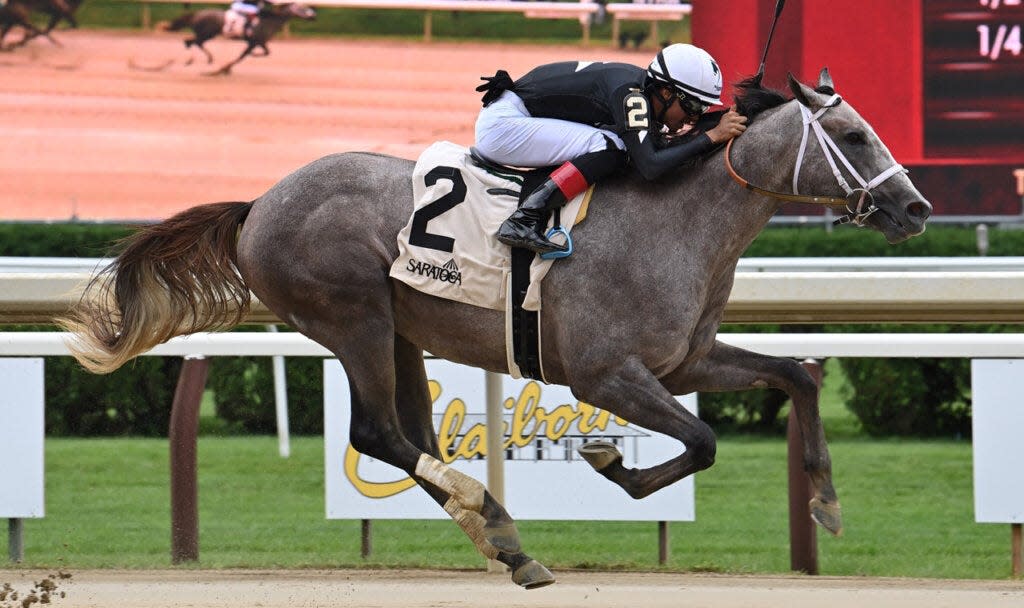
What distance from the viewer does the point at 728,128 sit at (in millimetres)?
4211

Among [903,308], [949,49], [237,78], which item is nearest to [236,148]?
[237,78]

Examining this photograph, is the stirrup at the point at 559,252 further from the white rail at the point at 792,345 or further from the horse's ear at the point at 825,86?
the white rail at the point at 792,345

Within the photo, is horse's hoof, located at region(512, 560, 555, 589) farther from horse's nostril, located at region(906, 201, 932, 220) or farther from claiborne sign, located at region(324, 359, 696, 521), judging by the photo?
horse's nostril, located at region(906, 201, 932, 220)

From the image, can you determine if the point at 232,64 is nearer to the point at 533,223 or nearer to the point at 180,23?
the point at 180,23

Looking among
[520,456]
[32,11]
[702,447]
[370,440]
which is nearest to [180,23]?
[32,11]

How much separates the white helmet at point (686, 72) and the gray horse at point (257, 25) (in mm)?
8553

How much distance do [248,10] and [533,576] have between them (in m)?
8.99

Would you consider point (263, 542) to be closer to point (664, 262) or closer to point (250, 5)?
point (664, 262)

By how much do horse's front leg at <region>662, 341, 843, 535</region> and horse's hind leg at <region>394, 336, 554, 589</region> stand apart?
65 centimetres

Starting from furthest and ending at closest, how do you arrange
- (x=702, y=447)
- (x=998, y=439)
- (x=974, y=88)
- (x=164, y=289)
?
(x=974, y=88)
(x=998, y=439)
(x=164, y=289)
(x=702, y=447)

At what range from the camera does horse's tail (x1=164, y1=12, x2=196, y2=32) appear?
12.5 meters

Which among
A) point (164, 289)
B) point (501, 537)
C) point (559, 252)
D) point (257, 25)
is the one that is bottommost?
point (501, 537)

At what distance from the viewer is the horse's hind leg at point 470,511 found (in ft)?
14.1

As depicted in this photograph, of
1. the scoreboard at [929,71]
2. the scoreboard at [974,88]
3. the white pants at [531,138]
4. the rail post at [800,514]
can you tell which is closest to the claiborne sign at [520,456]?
the rail post at [800,514]
